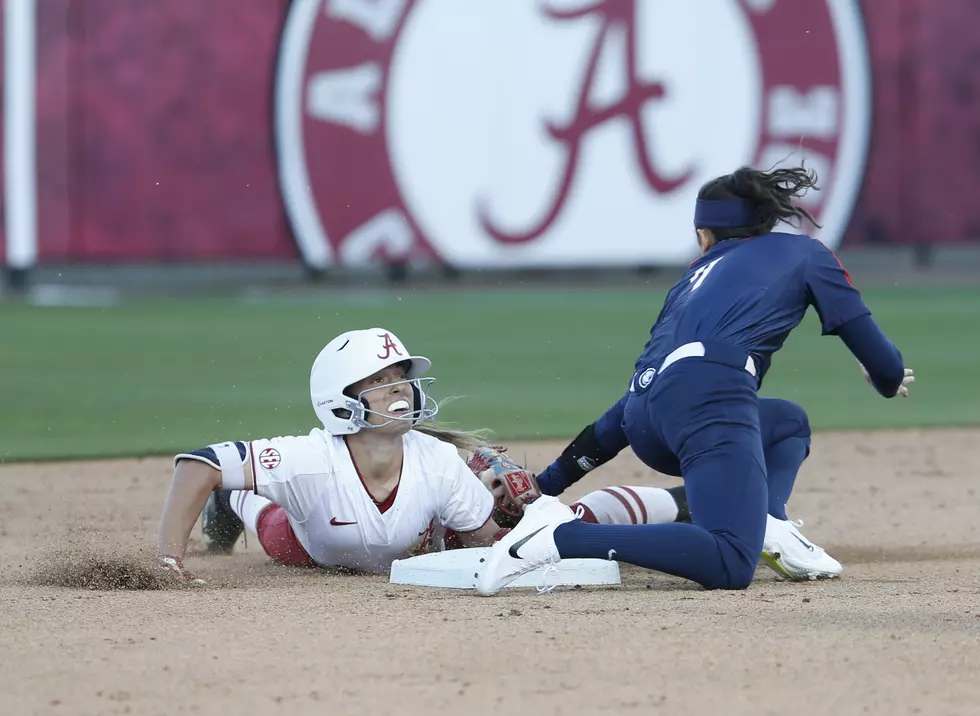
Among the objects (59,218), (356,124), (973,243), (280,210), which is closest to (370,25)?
(356,124)

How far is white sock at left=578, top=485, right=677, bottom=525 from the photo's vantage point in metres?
5.73

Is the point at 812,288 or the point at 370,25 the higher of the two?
the point at 370,25

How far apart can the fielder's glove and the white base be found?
0.41 m

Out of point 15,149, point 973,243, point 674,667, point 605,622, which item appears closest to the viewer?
point 674,667

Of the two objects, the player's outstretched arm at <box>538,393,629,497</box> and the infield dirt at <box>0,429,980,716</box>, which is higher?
the player's outstretched arm at <box>538,393,629,497</box>

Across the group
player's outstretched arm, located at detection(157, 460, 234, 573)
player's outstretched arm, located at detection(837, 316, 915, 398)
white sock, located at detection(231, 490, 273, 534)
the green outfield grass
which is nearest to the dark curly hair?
player's outstretched arm, located at detection(837, 316, 915, 398)

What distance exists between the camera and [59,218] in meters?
19.9

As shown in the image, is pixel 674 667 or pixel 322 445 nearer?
pixel 674 667

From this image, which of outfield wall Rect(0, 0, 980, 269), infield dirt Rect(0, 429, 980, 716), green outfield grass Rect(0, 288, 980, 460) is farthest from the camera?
outfield wall Rect(0, 0, 980, 269)

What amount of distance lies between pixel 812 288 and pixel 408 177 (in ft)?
50.9

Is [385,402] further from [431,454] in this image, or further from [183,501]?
[183,501]

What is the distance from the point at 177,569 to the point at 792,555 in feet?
6.49

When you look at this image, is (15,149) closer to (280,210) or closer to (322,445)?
(280,210)

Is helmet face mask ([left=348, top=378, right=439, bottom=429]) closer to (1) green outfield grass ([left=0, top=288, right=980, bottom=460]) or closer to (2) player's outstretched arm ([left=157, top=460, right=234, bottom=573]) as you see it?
(2) player's outstretched arm ([left=157, top=460, right=234, bottom=573])
